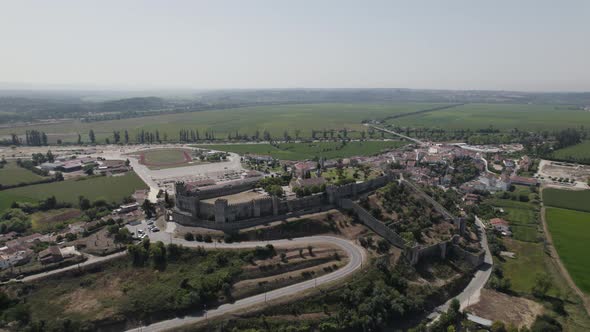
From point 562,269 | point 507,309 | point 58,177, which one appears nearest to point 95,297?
point 507,309

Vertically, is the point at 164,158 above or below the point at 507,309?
above

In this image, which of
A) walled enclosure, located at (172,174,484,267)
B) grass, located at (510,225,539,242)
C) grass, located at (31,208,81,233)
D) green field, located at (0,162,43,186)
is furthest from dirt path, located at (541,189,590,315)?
green field, located at (0,162,43,186)

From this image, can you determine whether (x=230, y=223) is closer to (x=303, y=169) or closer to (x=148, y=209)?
(x=148, y=209)

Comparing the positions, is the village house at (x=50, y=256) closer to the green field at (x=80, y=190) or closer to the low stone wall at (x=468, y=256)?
the green field at (x=80, y=190)

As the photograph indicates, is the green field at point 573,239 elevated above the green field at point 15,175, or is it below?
below

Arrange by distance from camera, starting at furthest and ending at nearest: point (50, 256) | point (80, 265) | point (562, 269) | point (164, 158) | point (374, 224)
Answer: point (164, 158)
point (374, 224)
point (562, 269)
point (50, 256)
point (80, 265)

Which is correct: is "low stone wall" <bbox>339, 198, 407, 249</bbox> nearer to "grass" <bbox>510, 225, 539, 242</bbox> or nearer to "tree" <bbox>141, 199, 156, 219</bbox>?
"grass" <bbox>510, 225, 539, 242</bbox>

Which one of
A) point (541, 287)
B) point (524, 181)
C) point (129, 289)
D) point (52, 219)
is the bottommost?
point (541, 287)

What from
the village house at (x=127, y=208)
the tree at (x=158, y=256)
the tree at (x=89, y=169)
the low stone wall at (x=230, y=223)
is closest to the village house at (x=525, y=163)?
the low stone wall at (x=230, y=223)
